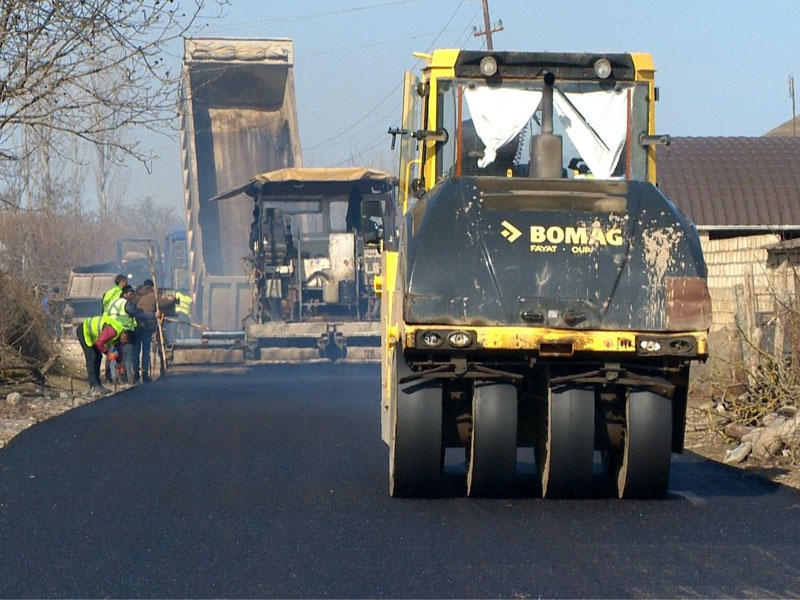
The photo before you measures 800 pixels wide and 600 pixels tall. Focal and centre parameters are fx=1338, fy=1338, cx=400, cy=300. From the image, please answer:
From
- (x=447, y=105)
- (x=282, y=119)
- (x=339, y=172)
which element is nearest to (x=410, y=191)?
(x=447, y=105)

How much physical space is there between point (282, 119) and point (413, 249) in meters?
16.0

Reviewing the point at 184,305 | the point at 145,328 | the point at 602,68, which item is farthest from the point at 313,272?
the point at 602,68

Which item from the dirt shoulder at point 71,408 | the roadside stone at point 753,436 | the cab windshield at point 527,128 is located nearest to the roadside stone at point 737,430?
the dirt shoulder at point 71,408

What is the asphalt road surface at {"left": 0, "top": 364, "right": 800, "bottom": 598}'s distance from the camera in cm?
534

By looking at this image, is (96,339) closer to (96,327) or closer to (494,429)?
(96,327)

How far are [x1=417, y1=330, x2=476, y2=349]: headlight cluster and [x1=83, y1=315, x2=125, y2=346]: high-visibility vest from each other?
417 inches

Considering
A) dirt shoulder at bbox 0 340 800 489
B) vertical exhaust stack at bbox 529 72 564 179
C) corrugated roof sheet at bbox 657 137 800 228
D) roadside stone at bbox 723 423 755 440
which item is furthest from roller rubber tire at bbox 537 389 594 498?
corrugated roof sheet at bbox 657 137 800 228

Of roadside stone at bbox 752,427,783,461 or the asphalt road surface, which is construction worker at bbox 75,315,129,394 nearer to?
the asphalt road surface

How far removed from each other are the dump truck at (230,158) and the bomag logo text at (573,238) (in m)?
15.1

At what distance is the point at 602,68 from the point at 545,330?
6.43ft

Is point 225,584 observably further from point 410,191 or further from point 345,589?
point 410,191

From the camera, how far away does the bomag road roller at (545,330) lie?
23.0 feet

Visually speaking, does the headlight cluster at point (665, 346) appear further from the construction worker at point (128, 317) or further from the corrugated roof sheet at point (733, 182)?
the corrugated roof sheet at point (733, 182)

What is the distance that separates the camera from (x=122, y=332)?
17.2 m
